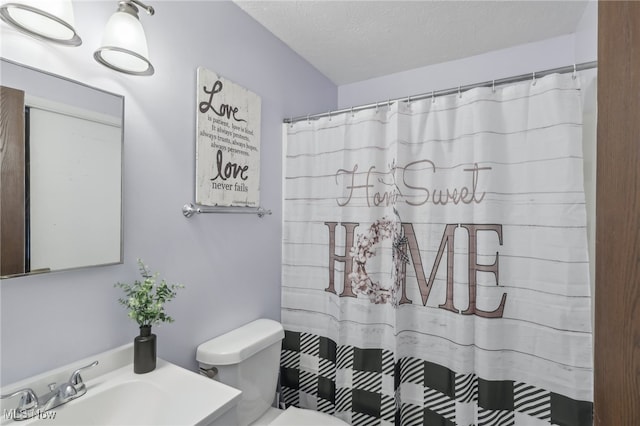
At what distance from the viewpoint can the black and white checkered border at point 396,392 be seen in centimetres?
128

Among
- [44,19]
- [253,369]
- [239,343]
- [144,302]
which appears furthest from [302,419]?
[44,19]

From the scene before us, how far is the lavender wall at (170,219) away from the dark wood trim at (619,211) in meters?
1.32

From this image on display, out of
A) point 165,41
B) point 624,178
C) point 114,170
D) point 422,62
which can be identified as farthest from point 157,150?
point 422,62

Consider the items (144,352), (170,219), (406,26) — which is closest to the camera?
(144,352)

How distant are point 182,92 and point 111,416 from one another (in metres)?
1.21

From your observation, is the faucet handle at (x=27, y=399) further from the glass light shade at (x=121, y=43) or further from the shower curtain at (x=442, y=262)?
the shower curtain at (x=442, y=262)

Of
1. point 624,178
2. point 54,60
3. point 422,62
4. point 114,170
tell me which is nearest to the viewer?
point 624,178

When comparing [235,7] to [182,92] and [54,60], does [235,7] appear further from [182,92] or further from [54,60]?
[54,60]

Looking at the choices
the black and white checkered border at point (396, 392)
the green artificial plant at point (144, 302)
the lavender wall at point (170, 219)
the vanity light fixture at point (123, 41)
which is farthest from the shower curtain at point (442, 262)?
the vanity light fixture at point (123, 41)

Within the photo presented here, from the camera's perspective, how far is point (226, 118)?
1493mm

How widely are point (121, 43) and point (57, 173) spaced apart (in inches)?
17.5

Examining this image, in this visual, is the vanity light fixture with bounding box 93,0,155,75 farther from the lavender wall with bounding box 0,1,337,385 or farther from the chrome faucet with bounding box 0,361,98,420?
the chrome faucet with bounding box 0,361,98,420

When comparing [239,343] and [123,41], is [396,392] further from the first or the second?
[123,41]

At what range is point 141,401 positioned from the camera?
3.24 feet
